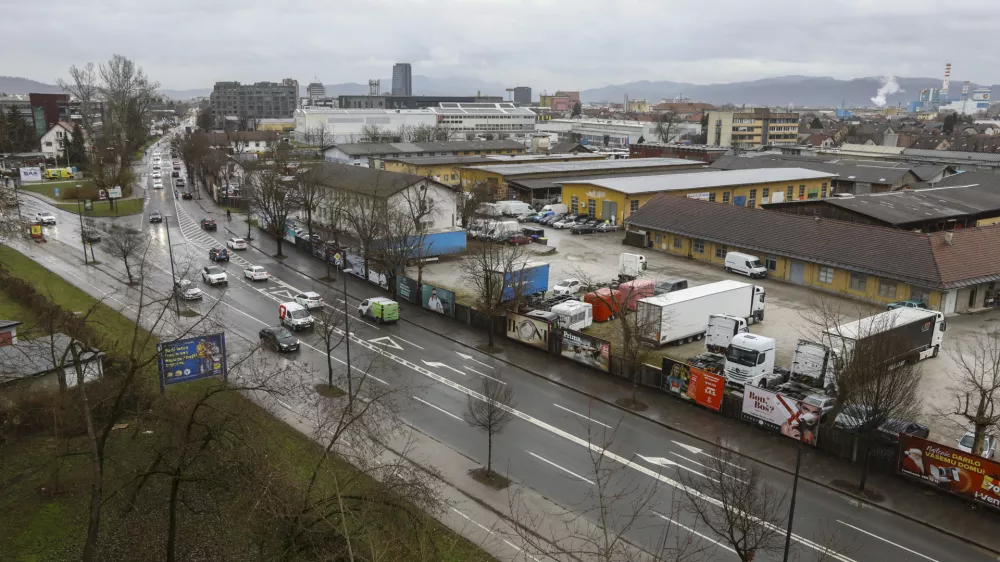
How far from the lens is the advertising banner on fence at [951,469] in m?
17.4

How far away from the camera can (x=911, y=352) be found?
26.7 metres

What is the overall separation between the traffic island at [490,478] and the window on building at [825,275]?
27.8m

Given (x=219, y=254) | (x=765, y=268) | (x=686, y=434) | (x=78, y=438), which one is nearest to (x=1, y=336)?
(x=78, y=438)

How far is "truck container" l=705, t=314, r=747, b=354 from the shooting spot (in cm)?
2725

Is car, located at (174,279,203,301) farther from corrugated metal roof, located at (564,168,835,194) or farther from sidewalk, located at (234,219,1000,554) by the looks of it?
corrugated metal roof, located at (564,168,835,194)

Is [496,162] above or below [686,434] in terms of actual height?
above

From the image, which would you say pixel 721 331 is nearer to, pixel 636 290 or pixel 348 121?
pixel 636 290

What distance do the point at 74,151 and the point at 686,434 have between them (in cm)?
10056

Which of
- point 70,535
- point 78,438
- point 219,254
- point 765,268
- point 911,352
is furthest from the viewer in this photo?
point 219,254

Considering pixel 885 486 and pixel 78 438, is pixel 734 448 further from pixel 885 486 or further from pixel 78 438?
pixel 78 438

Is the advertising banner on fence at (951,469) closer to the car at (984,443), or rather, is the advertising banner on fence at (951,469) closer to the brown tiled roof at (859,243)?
the car at (984,443)

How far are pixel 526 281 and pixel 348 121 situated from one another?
113655 mm

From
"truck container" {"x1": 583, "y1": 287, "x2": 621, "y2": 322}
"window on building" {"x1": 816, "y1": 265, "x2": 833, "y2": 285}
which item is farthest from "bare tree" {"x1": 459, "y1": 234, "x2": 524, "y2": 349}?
"window on building" {"x1": 816, "y1": 265, "x2": 833, "y2": 285}

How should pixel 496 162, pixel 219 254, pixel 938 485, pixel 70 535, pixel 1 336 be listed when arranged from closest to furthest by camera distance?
pixel 70 535, pixel 938 485, pixel 1 336, pixel 219 254, pixel 496 162
